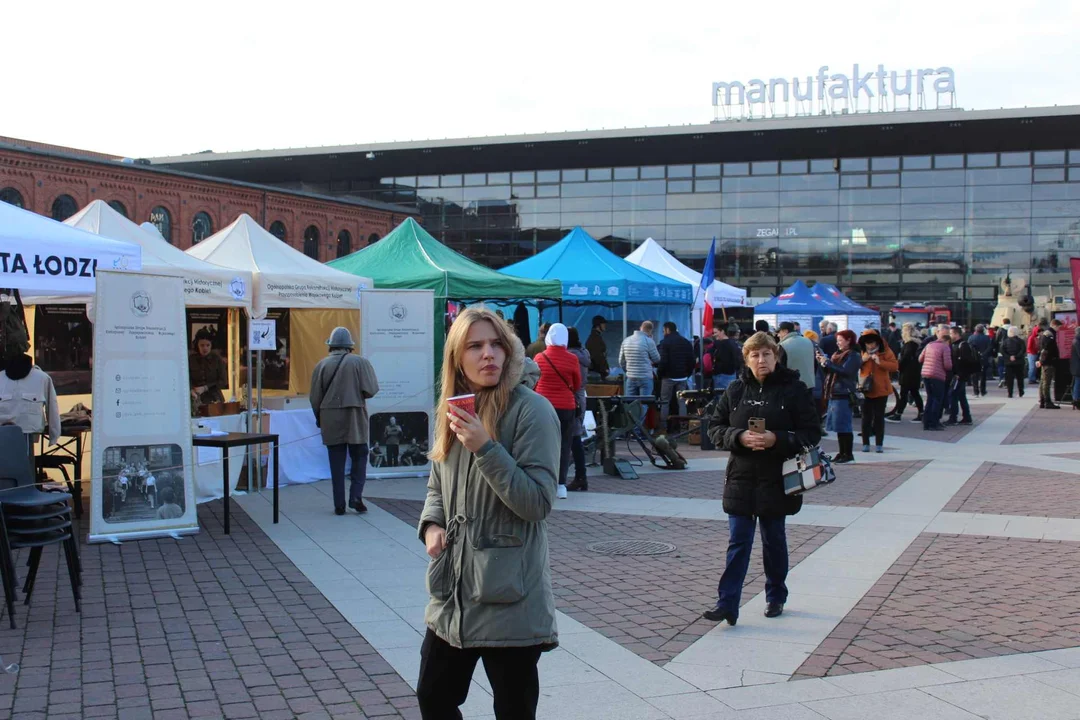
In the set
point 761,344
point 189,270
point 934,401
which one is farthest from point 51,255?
point 934,401

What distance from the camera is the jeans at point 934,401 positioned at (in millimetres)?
18406

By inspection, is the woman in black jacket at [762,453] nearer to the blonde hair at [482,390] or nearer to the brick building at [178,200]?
the blonde hair at [482,390]

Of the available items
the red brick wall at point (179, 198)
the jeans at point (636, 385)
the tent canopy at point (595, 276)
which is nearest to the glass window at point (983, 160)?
the red brick wall at point (179, 198)

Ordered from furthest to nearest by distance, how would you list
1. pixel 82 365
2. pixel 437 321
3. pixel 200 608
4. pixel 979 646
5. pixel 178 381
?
pixel 437 321, pixel 82 365, pixel 178 381, pixel 200 608, pixel 979 646

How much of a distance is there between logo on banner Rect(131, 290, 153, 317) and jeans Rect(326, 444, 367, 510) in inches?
89.7

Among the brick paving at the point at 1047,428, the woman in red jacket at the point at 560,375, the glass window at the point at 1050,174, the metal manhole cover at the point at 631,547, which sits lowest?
the metal manhole cover at the point at 631,547

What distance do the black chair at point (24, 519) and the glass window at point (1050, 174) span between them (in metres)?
50.2

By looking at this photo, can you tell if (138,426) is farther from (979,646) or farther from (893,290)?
(893,290)

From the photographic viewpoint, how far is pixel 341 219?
55281 mm

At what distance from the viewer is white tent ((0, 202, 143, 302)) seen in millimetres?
7312

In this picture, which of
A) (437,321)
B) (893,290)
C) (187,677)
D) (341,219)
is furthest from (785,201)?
(187,677)

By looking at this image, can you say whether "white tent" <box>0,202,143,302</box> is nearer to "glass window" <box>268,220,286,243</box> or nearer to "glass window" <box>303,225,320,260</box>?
"glass window" <box>268,220,286,243</box>

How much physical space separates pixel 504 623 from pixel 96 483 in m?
6.54

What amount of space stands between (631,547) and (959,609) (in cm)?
281
